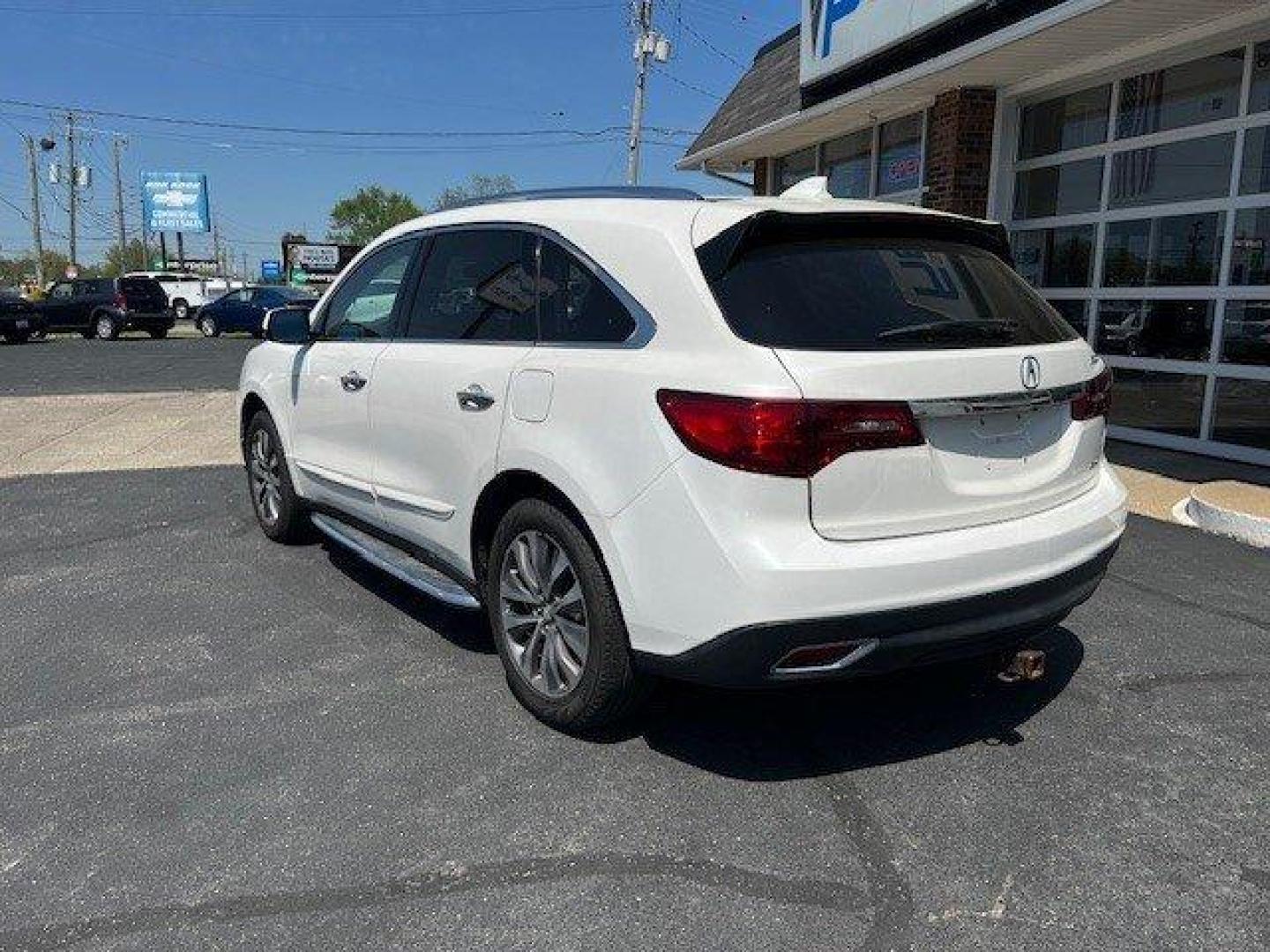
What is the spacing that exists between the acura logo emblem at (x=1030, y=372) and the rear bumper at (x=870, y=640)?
22.8 inches

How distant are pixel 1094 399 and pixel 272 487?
4155 millimetres

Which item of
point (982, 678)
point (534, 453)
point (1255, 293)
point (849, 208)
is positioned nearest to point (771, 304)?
point (849, 208)

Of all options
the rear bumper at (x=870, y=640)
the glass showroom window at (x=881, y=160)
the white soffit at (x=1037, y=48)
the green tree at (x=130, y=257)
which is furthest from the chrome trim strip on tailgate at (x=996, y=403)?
the green tree at (x=130, y=257)

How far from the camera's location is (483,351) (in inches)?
136

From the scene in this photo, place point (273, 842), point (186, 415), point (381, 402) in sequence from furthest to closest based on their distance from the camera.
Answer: point (186, 415) < point (381, 402) < point (273, 842)

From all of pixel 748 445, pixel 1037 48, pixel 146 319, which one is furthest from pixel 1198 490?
pixel 146 319

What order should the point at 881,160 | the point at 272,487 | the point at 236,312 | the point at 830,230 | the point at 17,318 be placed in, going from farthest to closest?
the point at 236,312 → the point at 17,318 → the point at 881,160 → the point at 272,487 → the point at 830,230

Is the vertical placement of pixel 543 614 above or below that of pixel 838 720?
above

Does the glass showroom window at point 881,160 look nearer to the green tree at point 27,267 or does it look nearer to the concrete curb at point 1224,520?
the concrete curb at point 1224,520

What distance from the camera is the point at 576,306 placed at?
10.4 feet

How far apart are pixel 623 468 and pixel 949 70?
754 centimetres

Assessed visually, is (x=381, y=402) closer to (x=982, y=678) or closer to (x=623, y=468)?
(x=623, y=468)

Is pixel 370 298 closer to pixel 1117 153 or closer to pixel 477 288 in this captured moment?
pixel 477 288

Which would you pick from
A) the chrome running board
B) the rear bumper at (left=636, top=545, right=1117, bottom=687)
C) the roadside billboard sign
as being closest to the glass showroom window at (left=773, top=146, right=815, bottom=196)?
the chrome running board
